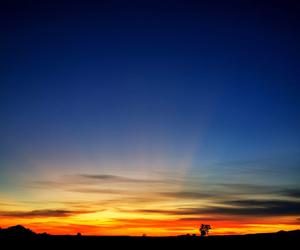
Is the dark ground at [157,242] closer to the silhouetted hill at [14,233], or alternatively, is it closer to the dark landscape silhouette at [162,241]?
the dark landscape silhouette at [162,241]

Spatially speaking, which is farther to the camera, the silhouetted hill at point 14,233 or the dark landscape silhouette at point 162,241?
the silhouetted hill at point 14,233

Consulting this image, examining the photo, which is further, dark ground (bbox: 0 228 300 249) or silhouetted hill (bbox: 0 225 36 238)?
silhouetted hill (bbox: 0 225 36 238)

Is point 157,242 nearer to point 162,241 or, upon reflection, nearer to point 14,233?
point 162,241

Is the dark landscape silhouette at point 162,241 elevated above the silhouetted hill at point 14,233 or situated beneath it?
situated beneath

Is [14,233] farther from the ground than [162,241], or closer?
farther from the ground

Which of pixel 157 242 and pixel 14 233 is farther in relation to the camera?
pixel 14 233

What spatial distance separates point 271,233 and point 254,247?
5.23 m

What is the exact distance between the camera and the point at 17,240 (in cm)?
4578

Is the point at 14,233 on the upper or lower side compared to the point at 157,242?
upper

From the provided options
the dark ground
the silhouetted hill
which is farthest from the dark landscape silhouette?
the silhouetted hill

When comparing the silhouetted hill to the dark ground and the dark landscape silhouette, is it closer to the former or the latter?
the dark landscape silhouette

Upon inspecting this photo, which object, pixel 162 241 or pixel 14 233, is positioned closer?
pixel 162 241

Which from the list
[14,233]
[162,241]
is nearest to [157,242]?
[162,241]

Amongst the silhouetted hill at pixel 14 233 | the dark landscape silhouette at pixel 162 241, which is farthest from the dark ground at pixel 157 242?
the silhouetted hill at pixel 14 233
